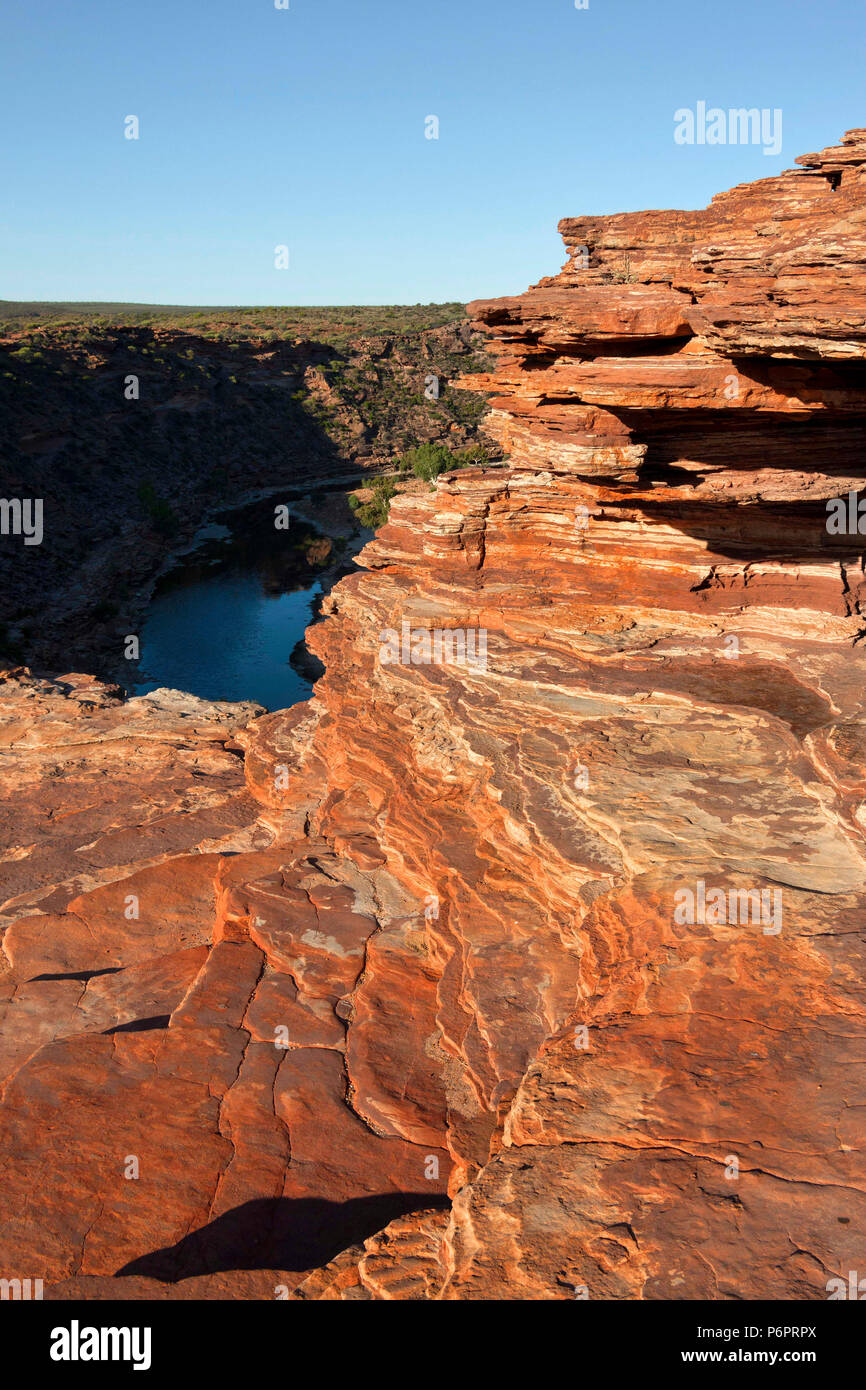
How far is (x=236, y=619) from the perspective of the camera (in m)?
49.4

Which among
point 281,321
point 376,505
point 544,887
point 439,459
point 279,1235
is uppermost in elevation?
point 281,321

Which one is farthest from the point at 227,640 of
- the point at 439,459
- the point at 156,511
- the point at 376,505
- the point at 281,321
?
the point at 281,321

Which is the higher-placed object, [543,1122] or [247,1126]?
[543,1122]

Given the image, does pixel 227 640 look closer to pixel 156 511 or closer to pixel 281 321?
pixel 156 511

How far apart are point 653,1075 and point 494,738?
18.8ft

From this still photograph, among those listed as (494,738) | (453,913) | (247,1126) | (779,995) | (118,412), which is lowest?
(247,1126)

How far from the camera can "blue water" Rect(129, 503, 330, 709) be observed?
40.9 meters

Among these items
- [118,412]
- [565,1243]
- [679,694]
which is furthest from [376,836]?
[118,412]

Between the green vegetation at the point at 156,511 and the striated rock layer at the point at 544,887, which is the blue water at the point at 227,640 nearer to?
the green vegetation at the point at 156,511

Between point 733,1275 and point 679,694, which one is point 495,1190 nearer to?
point 733,1275

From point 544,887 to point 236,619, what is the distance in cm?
4198

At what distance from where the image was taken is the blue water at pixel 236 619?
40.9m

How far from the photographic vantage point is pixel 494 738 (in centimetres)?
1173

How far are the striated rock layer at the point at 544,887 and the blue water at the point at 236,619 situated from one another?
22378mm
